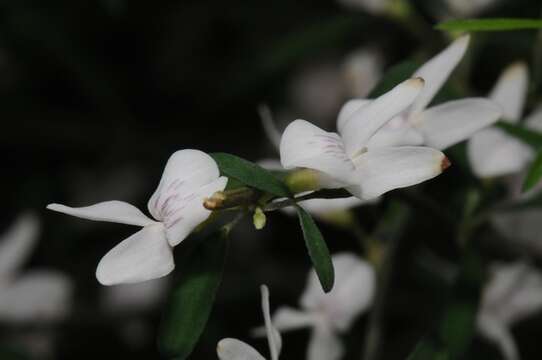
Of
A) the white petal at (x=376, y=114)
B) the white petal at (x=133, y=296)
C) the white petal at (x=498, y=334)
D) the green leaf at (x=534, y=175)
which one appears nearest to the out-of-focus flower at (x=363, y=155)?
the white petal at (x=376, y=114)

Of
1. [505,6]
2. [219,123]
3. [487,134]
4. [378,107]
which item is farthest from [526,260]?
[219,123]

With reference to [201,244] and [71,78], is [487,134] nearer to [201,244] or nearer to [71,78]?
[201,244]

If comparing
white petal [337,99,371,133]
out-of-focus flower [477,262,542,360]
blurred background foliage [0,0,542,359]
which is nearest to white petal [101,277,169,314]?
blurred background foliage [0,0,542,359]

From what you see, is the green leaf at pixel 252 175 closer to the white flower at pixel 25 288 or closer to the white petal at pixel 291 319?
the white petal at pixel 291 319

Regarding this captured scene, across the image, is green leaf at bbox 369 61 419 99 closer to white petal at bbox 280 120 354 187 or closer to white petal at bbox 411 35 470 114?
white petal at bbox 411 35 470 114

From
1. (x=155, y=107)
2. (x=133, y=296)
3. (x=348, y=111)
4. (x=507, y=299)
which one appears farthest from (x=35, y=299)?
(x=348, y=111)

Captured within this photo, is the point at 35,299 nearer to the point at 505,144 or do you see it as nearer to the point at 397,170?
the point at 505,144
